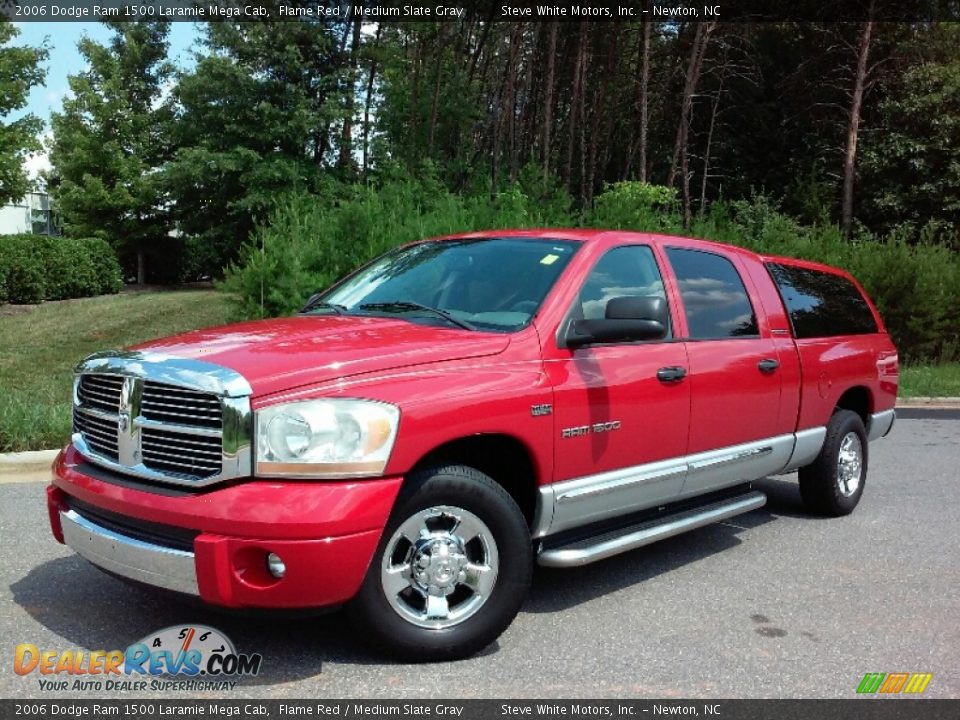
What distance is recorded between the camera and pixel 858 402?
666cm

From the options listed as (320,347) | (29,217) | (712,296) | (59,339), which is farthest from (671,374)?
(29,217)

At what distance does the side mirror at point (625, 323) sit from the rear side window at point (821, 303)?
2039 millimetres

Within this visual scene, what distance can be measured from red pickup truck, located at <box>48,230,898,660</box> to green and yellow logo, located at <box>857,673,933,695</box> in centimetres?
118

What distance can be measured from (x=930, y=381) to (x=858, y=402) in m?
8.43

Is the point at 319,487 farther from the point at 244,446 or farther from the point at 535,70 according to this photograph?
the point at 535,70

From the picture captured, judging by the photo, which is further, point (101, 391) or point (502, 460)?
point (502, 460)

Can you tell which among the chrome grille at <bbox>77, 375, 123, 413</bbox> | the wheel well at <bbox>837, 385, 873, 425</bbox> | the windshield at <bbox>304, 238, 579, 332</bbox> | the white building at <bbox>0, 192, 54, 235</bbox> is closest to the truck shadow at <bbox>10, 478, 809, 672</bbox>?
the chrome grille at <bbox>77, 375, 123, 413</bbox>

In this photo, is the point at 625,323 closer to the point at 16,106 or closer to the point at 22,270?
the point at 16,106

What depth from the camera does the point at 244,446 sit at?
3197 mm

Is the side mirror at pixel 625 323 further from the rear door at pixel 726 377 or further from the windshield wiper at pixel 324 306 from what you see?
the windshield wiper at pixel 324 306

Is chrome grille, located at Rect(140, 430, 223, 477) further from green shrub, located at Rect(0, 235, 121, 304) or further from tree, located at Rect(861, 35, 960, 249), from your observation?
tree, located at Rect(861, 35, 960, 249)

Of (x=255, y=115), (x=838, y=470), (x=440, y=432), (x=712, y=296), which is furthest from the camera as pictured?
(x=255, y=115)

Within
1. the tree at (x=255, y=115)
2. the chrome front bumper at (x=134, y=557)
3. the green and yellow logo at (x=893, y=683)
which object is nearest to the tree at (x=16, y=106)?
the tree at (x=255, y=115)
